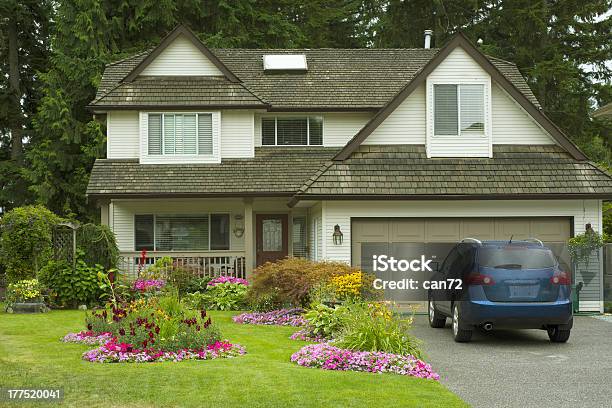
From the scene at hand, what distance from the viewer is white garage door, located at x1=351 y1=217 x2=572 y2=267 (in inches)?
864

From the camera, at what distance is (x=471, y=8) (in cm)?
3988

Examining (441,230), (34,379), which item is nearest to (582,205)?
(441,230)

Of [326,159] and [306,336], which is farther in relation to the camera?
[326,159]

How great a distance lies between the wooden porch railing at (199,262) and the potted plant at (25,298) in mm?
3656

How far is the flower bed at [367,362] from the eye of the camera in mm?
11242

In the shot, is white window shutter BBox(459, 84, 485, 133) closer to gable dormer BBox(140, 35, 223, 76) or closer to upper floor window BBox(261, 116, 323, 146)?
upper floor window BBox(261, 116, 323, 146)

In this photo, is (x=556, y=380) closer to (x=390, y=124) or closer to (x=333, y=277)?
(x=333, y=277)

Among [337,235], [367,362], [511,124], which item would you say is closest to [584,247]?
[511,124]

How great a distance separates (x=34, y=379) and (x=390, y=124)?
14128mm

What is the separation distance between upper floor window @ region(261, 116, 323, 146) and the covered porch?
1.98 m

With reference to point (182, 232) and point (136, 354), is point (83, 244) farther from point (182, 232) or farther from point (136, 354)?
point (136, 354)

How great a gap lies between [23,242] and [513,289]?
41.3 feet

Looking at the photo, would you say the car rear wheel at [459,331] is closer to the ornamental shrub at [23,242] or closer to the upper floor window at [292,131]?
the ornamental shrub at [23,242]

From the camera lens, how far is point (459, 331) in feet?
49.1
